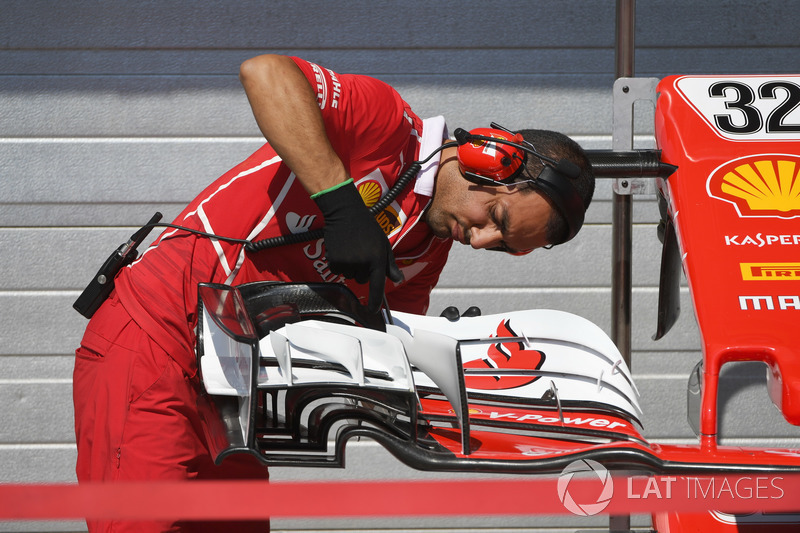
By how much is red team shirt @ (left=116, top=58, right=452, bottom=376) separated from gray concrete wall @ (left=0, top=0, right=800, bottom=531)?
49.7 inches

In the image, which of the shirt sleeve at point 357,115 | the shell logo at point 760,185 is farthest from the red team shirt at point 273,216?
the shell logo at point 760,185

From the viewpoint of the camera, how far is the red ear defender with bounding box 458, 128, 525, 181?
1423 millimetres

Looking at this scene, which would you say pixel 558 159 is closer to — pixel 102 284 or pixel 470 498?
pixel 470 498

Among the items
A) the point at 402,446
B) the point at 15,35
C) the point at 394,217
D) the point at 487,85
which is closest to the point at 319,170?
the point at 394,217

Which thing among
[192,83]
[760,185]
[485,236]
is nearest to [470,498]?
[485,236]

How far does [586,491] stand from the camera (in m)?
1.09

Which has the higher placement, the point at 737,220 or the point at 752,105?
the point at 752,105

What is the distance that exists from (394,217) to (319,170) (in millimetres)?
266

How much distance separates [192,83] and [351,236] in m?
1.74

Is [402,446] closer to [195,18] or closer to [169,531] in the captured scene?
[169,531]

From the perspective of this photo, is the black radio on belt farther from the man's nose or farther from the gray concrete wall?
the gray concrete wall

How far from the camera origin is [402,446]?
1.03m

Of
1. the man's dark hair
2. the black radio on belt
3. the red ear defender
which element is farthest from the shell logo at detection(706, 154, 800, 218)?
the black radio on belt

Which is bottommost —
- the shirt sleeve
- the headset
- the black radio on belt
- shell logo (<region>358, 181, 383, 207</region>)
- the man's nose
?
the black radio on belt
